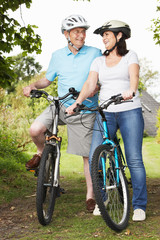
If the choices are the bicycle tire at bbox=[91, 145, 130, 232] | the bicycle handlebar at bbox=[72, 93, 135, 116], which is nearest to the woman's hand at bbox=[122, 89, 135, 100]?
the bicycle handlebar at bbox=[72, 93, 135, 116]

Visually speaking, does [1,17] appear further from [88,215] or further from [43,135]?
[88,215]

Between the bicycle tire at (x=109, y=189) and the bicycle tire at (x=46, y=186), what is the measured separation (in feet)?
1.80

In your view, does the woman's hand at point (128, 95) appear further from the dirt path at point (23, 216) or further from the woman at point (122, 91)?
the dirt path at point (23, 216)

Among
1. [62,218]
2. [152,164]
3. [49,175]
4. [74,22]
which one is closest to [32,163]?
[49,175]

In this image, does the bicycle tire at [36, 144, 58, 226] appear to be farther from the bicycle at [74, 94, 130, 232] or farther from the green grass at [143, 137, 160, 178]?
the green grass at [143, 137, 160, 178]

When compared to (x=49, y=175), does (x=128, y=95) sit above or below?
above

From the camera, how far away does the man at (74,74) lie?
4773 millimetres

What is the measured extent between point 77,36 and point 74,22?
0.19 metres

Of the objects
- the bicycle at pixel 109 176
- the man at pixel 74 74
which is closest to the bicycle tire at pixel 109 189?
the bicycle at pixel 109 176

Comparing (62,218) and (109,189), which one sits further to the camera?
(62,218)

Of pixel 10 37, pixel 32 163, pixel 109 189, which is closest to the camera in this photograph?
pixel 109 189

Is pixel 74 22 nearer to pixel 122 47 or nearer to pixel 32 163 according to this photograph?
pixel 122 47

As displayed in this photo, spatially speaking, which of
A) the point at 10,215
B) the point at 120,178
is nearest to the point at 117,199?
the point at 120,178

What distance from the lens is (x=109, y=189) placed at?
4.16 meters
